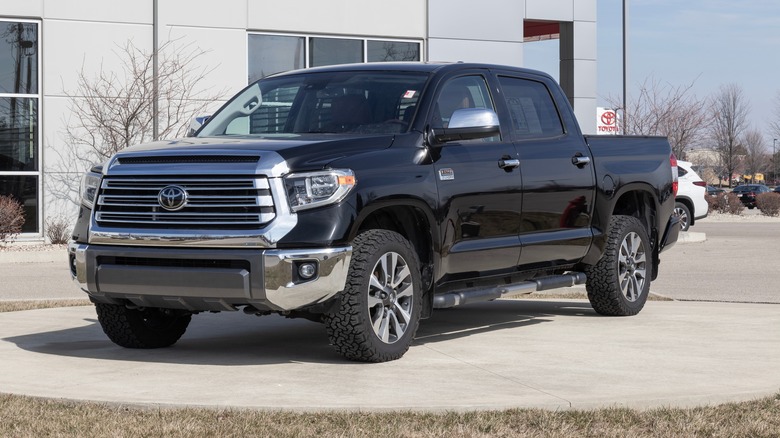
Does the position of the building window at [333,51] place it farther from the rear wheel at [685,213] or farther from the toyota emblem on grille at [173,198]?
the toyota emblem on grille at [173,198]

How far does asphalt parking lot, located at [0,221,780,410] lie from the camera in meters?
6.60

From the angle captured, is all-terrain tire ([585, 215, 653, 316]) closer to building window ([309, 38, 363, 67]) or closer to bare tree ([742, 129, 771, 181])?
building window ([309, 38, 363, 67])

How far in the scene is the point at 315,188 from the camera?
7.34 m

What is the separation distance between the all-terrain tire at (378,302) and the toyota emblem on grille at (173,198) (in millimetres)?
1053

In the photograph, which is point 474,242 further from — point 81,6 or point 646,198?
point 81,6

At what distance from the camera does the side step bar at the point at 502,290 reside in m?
8.34

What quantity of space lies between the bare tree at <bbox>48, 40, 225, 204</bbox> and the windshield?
49.8 ft

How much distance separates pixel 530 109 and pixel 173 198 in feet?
10.7

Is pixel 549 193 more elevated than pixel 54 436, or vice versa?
pixel 549 193

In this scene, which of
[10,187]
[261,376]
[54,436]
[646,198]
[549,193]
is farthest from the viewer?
[10,187]

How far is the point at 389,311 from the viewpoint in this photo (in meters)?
7.82

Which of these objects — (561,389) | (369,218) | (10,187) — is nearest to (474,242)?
(369,218)

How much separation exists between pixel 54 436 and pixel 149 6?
19817 mm

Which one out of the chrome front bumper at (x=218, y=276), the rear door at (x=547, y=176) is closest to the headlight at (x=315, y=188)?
the chrome front bumper at (x=218, y=276)
